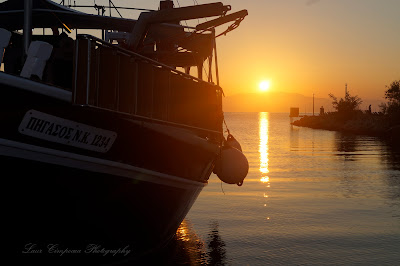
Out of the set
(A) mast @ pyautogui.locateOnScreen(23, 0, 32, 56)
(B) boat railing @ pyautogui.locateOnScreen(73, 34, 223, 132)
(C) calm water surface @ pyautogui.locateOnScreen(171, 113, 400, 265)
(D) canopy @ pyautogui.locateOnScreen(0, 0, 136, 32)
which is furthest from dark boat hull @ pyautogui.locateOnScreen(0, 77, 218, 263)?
(D) canopy @ pyautogui.locateOnScreen(0, 0, 136, 32)

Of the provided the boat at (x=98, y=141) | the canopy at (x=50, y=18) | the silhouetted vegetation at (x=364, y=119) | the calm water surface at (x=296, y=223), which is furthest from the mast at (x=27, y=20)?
the silhouetted vegetation at (x=364, y=119)

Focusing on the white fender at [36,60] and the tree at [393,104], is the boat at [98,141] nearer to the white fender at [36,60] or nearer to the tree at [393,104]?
the white fender at [36,60]

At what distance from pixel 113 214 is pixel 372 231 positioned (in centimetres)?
514

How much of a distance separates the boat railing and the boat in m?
0.01

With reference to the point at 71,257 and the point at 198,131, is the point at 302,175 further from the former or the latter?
the point at 71,257

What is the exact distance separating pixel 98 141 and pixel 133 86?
0.79 m

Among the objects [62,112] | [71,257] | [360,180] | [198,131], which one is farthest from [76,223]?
[360,180]

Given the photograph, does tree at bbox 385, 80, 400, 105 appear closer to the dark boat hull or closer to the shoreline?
the shoreline

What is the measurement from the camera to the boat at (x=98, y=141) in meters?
5.47

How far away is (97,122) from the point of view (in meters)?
5.95

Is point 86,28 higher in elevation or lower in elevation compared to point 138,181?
higher

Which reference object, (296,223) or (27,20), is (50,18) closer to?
(27,20)

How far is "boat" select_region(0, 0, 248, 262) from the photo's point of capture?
5469 mm

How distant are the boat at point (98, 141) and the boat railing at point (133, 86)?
0.01 meters
